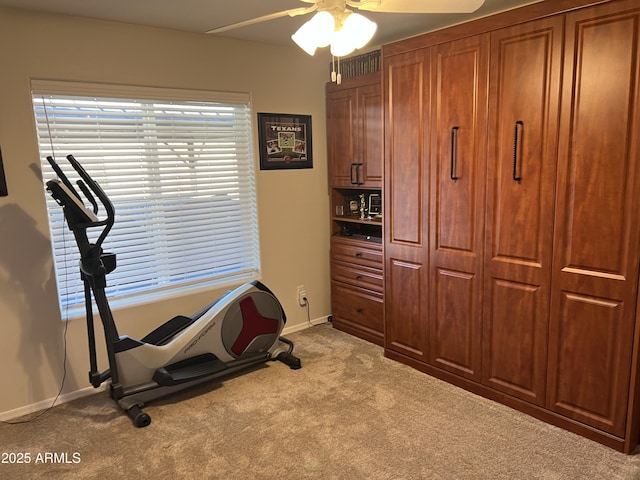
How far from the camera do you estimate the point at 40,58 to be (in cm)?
279

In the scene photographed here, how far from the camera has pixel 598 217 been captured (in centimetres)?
229

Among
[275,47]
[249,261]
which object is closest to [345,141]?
[275,47]

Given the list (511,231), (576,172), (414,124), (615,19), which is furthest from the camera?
(414,124)

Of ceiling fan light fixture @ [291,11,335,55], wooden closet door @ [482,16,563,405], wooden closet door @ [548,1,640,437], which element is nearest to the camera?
ceiling fan light fixture @ [291,11,335,55]

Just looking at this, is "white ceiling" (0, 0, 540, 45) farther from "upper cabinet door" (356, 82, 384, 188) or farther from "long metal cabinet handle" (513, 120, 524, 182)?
"long metal cabinet handle" (513, 120, 524, 182)

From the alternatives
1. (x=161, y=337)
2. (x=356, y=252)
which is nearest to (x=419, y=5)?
(x=356, y=252)

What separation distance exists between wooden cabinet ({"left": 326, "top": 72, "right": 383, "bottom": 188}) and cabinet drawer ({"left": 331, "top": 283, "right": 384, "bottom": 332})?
925 mm

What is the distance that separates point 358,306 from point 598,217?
6.92 feet

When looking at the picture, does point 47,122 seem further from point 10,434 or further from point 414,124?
point 414,124

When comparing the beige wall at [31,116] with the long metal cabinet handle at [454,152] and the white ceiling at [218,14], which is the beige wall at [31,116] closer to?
the white ceiling at [218,14]

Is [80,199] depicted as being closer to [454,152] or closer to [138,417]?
[138,417]

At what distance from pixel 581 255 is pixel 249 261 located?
250 centimetres

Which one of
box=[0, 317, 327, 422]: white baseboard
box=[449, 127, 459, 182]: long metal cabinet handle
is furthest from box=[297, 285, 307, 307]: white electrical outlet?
box=[449, 127, 459, 182]: long metal cabinet handle

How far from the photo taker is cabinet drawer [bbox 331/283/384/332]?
3.80 metres
